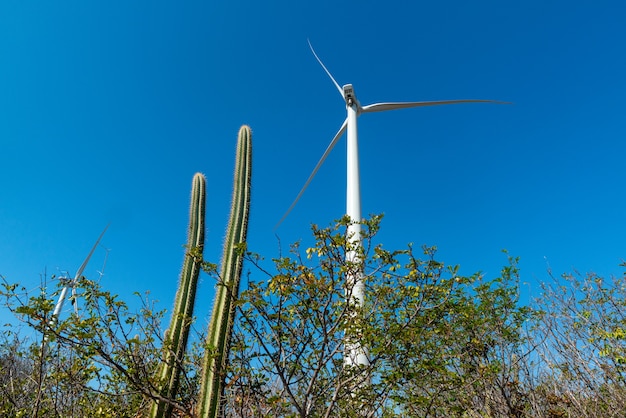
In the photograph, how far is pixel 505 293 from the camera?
654cm

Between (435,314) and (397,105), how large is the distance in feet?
45.6

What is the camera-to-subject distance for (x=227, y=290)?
5.23m

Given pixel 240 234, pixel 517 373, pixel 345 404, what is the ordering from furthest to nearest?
pixel 240 234
pixel 517 373
pixel 345 404

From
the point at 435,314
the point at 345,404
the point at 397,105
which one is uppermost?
the point at 397,105

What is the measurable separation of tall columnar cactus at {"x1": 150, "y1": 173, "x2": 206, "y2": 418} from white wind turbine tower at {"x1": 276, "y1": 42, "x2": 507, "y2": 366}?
1925 mm

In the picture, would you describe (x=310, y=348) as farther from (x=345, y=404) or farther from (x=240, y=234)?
(x=240, y=234)

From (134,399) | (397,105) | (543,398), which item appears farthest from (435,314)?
(397,105)

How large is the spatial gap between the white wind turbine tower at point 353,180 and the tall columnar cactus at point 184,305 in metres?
1.93

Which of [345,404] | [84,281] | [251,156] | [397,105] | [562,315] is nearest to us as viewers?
[345,404]

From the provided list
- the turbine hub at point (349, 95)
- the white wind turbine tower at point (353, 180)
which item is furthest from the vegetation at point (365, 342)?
the turbine hub at point (349, 95)

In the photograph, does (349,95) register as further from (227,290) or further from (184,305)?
(227,290)

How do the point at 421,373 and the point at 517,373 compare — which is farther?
the point at 517,373

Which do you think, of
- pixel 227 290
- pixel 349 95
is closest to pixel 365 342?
pixel 227 290

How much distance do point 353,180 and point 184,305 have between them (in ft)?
21.6
